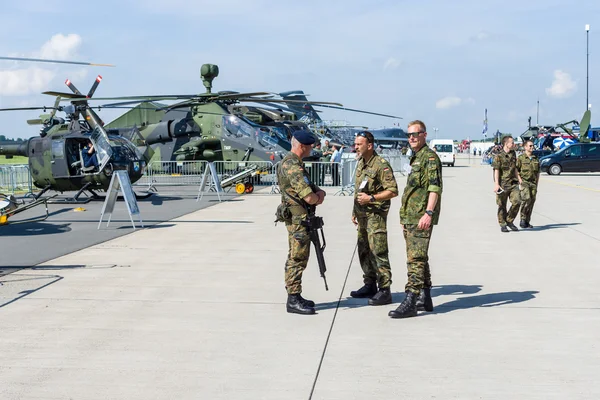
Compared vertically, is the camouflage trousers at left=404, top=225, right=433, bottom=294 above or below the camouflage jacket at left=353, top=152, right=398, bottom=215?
below

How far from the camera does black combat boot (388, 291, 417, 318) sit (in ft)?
21.3

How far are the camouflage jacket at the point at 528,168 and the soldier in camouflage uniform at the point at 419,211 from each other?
24.1 ft

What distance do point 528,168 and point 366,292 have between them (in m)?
7.19

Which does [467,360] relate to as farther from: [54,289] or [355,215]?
[54,289]

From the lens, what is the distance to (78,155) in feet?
63.7

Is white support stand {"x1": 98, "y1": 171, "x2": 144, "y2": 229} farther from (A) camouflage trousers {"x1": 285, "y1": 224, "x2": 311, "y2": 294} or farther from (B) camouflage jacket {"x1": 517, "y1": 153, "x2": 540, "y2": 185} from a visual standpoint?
(B) camouflage jacket {"x1": 517, "y1": 153, "x2": 540, "y2": 185}

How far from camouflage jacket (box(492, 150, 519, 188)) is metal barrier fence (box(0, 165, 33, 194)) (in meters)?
16.8

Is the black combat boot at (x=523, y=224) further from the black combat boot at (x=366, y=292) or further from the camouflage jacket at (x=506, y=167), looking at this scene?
the black combat boot at (x=366, y=292)

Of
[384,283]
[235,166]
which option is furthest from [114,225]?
[235,166]

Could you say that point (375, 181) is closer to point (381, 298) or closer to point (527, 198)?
point (381, 298)

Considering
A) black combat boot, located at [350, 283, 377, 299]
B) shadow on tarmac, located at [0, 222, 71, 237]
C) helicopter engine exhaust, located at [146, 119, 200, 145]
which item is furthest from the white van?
black combat boot, located at [350, 283, 377, 299]

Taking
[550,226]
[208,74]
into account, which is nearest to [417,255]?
[550,226]

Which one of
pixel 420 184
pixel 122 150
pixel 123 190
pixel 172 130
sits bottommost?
pixel 123 190

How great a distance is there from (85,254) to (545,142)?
45151mm
